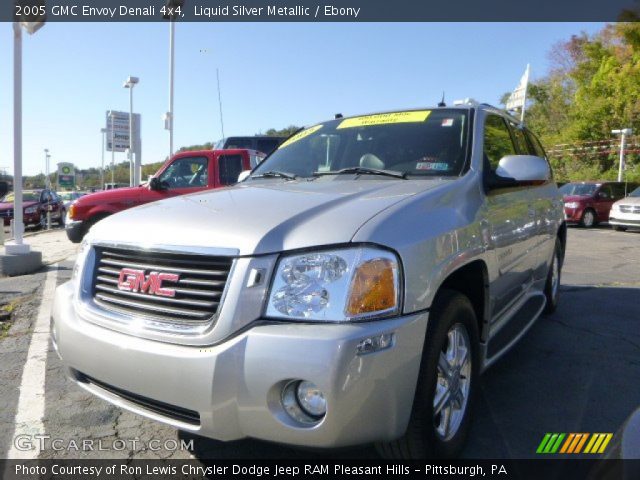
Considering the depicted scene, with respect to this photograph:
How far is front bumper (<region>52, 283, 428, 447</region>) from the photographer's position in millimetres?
1784

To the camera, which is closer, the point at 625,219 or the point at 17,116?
the point at 17,116

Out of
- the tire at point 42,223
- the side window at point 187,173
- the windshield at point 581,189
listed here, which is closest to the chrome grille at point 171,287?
the side window at point 187,173

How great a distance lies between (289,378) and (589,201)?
1766cm

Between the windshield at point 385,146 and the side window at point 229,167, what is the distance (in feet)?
16.8

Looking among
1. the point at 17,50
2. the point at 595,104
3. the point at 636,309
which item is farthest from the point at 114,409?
the point at 595,104

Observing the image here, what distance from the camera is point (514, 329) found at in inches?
132

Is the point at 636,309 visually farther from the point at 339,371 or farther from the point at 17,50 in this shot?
the point at 17,50

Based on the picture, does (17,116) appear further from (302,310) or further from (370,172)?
(302,310)

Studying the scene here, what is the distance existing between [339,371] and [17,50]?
27.4 feet

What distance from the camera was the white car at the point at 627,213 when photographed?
49.2ft

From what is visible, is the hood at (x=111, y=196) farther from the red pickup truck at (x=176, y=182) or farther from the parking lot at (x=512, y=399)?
the parking lot at (x=512, y=399)

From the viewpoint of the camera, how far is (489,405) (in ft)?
10.1

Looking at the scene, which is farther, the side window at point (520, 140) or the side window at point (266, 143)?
the side window at point (266, 143)

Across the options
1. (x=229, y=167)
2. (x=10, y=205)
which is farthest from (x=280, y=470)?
(x=10, y=205)
